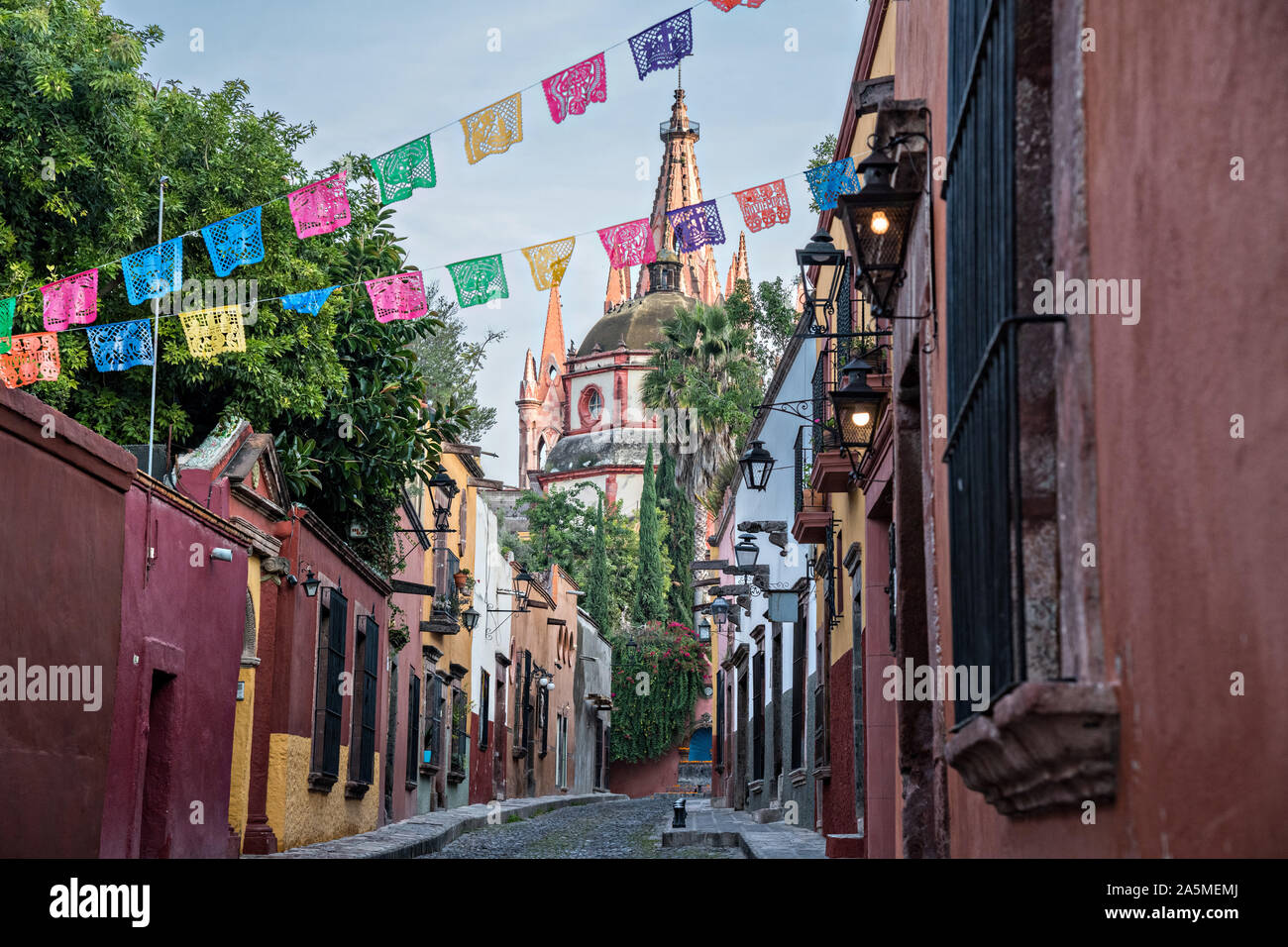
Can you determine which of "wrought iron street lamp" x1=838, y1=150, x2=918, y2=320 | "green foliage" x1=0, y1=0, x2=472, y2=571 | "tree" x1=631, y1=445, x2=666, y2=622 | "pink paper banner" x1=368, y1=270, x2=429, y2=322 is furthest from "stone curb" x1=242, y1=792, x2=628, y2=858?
"tree" x1=631, y1=445, x2=666, y2=622

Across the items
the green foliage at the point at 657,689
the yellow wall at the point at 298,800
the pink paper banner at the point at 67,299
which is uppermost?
the pink paper banner at the point at 67,299

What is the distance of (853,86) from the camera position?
9.60 meters

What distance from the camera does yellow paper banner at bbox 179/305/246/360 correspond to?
12.8 m

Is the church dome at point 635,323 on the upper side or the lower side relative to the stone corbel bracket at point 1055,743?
upper

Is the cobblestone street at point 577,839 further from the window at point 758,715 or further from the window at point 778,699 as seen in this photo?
the window at point 778,699

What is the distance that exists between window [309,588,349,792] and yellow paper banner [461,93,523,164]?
6542mm

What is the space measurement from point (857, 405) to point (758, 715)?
13.9 metres

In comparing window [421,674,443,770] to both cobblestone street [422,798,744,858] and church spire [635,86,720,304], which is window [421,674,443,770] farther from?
church spire [635,86,720,304]

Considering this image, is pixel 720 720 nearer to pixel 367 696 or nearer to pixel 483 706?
pixel 483 706

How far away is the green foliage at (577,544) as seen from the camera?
5256cm

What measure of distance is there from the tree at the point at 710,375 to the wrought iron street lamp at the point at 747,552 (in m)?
15.9

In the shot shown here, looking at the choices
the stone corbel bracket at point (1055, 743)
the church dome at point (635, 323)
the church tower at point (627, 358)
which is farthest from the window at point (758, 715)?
the church dome at point (635, 323)

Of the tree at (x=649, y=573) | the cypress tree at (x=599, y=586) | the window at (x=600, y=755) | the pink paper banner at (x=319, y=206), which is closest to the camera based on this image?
the pink paper banner at (x=319, y=206)
